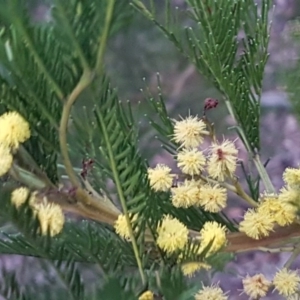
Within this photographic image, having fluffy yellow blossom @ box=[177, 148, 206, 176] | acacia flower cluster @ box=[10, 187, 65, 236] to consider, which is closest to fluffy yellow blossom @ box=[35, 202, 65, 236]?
acacia flower cluster @ box=[10, 187, 65, 236]

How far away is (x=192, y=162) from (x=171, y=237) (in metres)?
0.06

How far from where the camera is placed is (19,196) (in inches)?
10.6

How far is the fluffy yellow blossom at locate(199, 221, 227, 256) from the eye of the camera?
333 mm

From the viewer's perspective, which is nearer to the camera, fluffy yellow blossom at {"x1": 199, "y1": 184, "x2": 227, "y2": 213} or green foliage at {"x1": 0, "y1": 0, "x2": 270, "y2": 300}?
green foliage at {"x1": 0, "y1": 0, "x2": 270, "y2": 300}

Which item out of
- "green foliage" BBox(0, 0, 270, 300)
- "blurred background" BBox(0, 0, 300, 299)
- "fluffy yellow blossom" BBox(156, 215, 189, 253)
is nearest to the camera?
"green foliage" BBox(0, 0, 270, 300)

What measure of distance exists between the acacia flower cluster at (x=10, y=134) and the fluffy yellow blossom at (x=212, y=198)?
143 mm

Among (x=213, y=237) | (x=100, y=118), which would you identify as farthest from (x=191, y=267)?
(x=100, y=118)

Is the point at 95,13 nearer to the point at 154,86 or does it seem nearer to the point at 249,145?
the point at 249,145

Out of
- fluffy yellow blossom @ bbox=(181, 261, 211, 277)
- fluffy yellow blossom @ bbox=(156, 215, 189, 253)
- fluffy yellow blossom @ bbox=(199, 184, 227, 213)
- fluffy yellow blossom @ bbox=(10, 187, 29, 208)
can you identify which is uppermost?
fluffy yellow blossom @ bbox=(10, 187, 29, 208)

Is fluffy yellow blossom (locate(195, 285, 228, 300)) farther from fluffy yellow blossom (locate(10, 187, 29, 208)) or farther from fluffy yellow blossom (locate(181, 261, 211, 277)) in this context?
fluffy yellow blossom (locate(10, 187, 29, 208))

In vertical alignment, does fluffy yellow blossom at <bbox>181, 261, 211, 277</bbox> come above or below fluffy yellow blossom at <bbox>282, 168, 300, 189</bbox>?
below

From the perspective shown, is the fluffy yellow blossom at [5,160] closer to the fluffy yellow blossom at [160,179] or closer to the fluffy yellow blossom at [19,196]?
the fluffy yellow blossom at [19,196]

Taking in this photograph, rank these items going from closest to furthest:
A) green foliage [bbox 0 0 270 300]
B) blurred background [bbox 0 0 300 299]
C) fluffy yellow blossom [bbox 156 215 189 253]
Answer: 1. green foliage [bbox 0 0 270 300]
2. fluffy yellow blossom [bbox 156 215 189 253]
3. blurred background [bbox 0 0 300 299]

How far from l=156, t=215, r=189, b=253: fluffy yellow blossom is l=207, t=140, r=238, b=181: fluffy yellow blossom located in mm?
48
